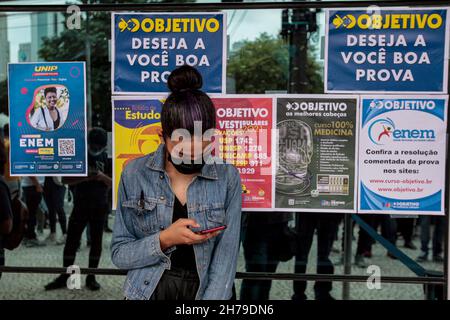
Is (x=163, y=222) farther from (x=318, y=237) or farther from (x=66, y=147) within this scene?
(x=318, y=237)

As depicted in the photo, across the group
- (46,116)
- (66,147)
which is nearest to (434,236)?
(66,147)

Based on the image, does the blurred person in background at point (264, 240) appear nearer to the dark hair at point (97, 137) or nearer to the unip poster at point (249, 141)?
the unip poster at point (249, 141)

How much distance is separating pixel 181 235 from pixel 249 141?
120 centimetres

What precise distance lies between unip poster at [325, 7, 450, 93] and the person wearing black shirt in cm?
160

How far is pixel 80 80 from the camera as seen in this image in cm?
319

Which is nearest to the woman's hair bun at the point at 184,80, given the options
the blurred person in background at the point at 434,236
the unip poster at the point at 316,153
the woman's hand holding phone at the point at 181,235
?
the woman's hand holding phone at the point at 181,235

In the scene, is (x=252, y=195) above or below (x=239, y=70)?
below

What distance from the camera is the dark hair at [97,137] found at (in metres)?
3.20

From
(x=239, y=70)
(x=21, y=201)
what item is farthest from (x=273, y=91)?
(x=21, y=201)

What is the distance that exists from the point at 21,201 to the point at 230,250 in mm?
2015

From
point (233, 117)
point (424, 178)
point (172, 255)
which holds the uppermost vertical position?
point (233, 117)

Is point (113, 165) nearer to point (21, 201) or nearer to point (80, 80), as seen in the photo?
point (80, 80)

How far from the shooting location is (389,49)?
9.78ft
